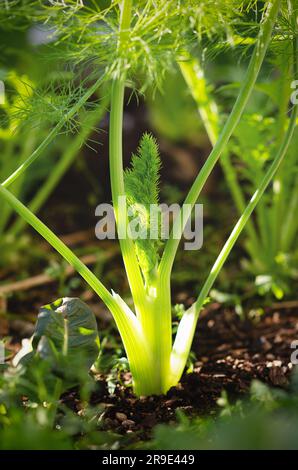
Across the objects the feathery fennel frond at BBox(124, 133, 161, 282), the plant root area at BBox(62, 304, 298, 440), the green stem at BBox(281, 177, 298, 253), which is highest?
the green stem at BBox(281, 177, 298, 253)

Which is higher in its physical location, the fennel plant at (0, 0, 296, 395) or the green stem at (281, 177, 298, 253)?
the green stem at (281, 177, 298, 253)

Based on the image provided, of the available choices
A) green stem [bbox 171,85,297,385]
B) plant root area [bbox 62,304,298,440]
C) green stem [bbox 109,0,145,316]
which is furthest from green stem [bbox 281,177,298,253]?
green stem [bbox 109,0,145,316]

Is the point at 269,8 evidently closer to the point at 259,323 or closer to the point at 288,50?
the point at 288,50

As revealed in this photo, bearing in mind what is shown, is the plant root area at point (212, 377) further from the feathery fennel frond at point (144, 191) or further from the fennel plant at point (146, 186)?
the feathery fennel frond at point (144, 191)

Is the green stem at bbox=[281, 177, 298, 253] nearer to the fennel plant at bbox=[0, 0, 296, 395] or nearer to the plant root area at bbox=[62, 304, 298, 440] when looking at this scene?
the plant root area at bbox=[62, 304, 298, 440]

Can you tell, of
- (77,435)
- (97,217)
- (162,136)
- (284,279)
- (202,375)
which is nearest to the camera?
(77,435)

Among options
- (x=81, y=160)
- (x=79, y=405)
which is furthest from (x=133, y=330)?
(x=81, y=160)

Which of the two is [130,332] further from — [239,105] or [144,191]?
[239,105]
